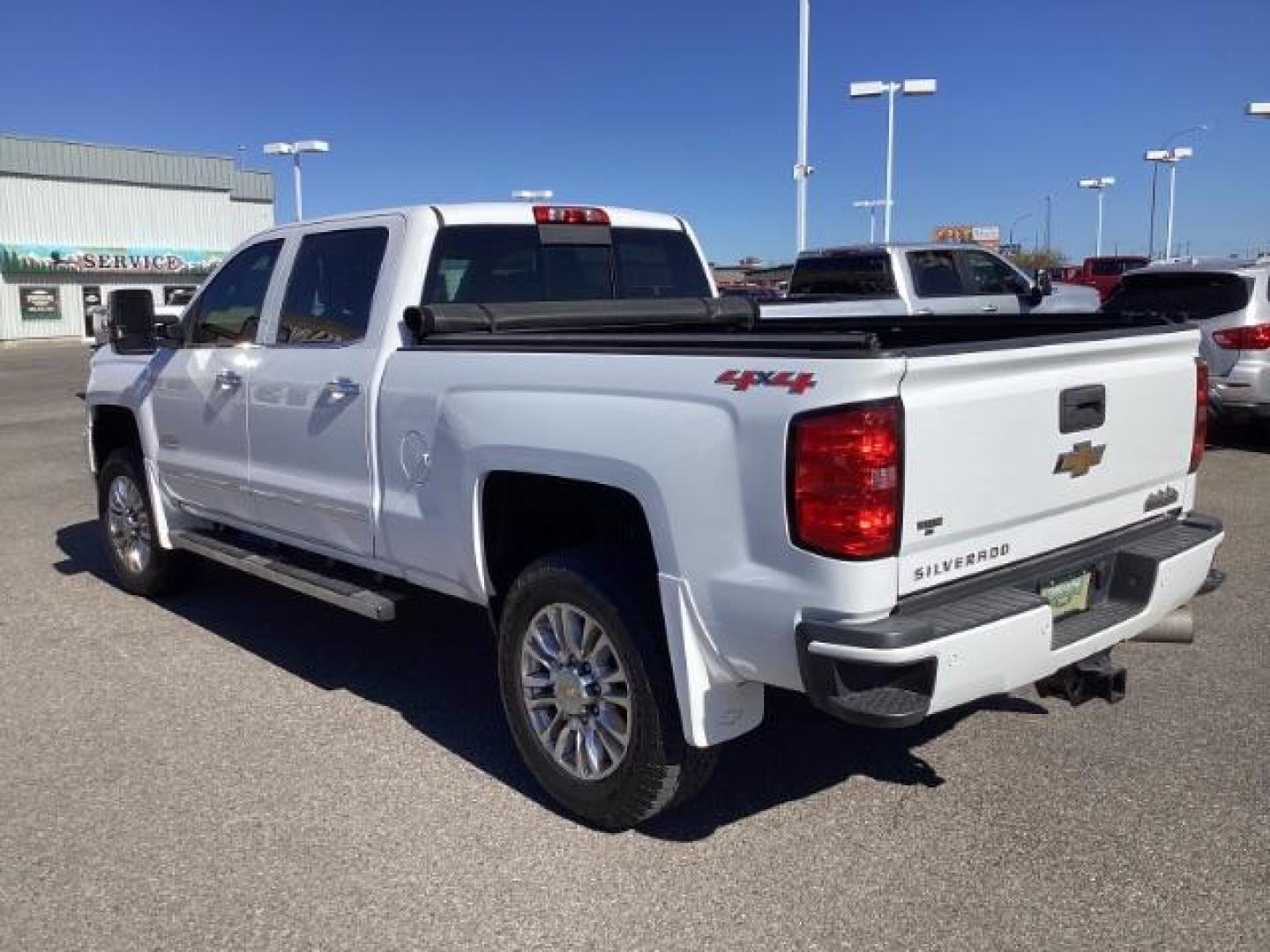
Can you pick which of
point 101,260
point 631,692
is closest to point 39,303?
point 101,260

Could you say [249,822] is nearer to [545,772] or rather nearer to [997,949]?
[545,772]

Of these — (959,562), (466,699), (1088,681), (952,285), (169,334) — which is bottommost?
(466,699)

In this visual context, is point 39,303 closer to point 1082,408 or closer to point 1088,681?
point 1088,681

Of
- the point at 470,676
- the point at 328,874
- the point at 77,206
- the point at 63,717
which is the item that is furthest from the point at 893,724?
the point at 77,206

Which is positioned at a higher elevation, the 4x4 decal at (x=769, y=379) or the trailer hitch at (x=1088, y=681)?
the 4x4 decal at (x=769, y=379)

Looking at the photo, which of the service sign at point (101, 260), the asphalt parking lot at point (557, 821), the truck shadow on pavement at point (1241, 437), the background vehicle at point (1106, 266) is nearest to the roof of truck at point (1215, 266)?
the truck shadow on pavement at point (1241, 437)

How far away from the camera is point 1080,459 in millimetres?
3473

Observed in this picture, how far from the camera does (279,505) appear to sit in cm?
513

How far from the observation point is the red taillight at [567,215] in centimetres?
512

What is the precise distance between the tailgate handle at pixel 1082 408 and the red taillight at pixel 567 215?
101 inches

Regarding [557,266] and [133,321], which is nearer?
[557,266]

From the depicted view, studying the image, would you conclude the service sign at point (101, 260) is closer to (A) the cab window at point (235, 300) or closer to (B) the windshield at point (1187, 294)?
(B) the windshield at point (1187, 294)

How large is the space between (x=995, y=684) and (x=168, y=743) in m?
3.14

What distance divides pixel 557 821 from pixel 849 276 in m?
11.1
